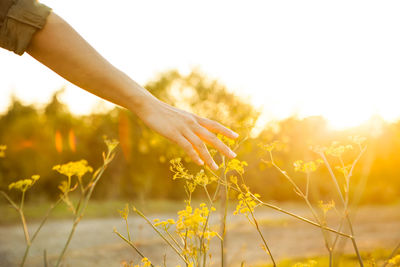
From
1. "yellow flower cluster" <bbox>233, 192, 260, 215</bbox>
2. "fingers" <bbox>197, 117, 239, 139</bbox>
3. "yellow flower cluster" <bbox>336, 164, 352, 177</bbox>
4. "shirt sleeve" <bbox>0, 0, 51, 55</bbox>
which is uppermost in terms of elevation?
"shirt sleeve" <bbox>0, 0, 51, 55</bbox>

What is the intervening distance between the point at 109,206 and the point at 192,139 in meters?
14.5

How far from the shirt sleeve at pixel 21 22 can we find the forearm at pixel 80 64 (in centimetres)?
2

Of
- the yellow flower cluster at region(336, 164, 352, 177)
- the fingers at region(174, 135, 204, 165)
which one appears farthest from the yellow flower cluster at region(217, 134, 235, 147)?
the yellow flower cluster at region(336, 164, 352, 177)

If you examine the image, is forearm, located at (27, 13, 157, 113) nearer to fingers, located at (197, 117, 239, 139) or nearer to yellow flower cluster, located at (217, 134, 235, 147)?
fingers, located at (197, 117, 239, 139)

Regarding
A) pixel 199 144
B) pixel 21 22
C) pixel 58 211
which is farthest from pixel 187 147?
pixel 58 211

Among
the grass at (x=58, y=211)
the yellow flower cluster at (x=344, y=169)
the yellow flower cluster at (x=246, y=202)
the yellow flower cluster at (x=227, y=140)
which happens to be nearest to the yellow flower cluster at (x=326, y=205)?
the yellow flower cluster at (x=344, y=169)

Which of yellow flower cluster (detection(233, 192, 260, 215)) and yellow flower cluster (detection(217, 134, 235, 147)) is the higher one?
yellow flower cluster (detection(217, 134, 235, 147))

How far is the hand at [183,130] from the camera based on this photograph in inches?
48.5

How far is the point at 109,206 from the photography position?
14.9 m

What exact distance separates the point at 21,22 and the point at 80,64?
0.23 meters

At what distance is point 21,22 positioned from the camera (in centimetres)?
118

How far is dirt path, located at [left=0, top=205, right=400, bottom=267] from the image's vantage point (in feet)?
22.1

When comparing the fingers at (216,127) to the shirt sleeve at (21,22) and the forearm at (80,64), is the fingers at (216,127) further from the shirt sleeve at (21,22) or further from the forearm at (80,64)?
the shirt sleeve at (21,22)

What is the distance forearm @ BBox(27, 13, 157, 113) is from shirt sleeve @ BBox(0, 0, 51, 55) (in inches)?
1.0
